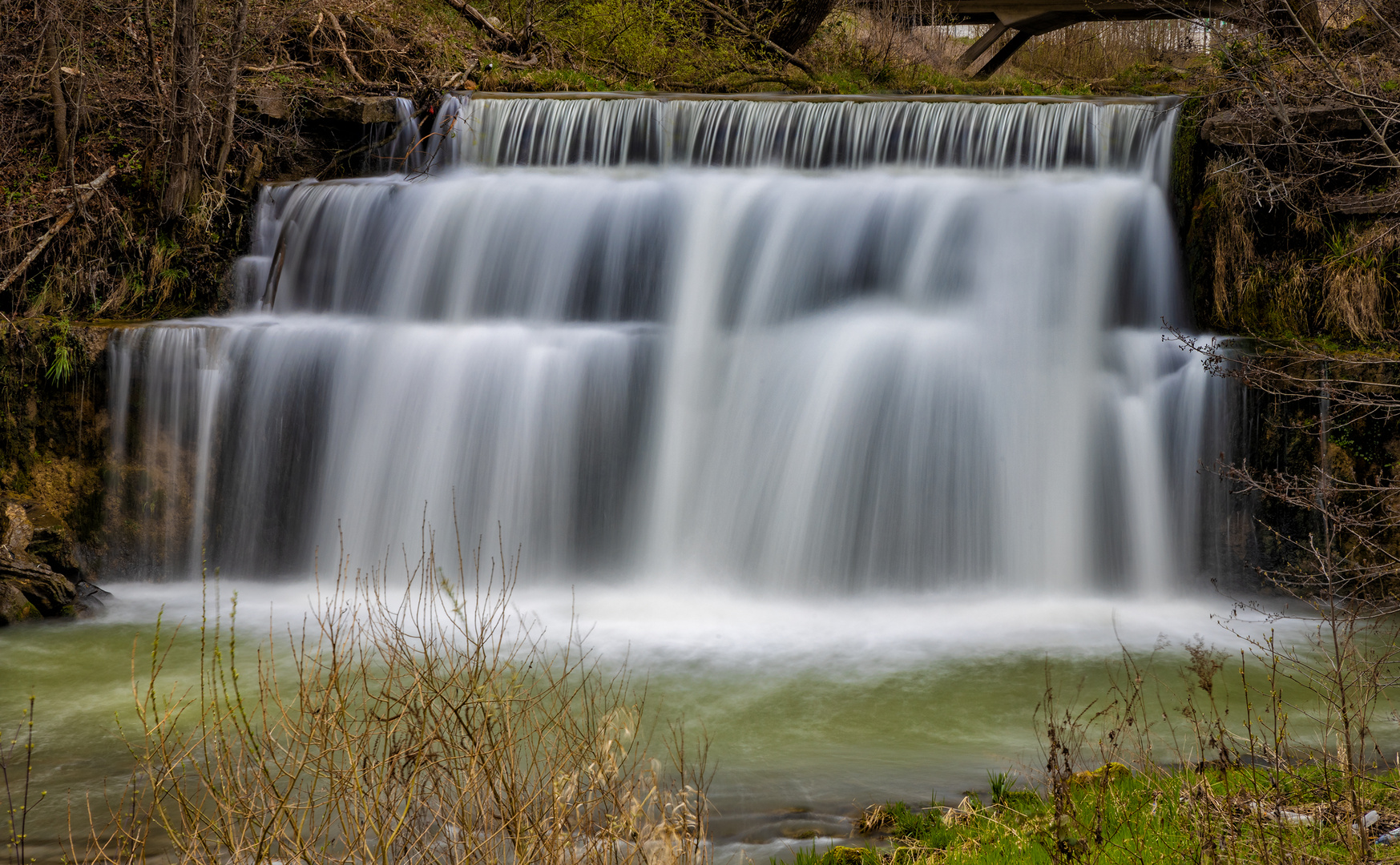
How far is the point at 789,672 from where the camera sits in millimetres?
7035

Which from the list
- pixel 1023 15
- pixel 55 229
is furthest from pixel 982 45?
pixel 55 229

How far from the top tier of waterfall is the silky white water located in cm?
5

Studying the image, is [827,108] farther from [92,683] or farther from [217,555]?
[92,683]

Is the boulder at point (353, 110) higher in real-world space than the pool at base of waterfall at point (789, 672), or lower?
higher

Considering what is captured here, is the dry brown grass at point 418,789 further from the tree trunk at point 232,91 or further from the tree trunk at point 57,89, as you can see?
the tree trunk at point 57,89

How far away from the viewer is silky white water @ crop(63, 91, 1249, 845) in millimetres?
8367

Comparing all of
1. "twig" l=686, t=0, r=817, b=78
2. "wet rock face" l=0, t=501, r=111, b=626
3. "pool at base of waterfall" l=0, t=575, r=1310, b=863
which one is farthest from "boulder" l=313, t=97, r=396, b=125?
"twig" l=686, t=0, r=817, b=78

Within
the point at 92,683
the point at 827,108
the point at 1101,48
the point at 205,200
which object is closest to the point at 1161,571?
the point at 827,108

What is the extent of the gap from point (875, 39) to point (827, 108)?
7.43m

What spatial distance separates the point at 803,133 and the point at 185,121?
626 centimetres

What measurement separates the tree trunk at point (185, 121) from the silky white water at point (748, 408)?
80 cm

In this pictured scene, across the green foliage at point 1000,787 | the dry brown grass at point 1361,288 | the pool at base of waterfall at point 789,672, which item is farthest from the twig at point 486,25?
the green foliage at point 1000,787

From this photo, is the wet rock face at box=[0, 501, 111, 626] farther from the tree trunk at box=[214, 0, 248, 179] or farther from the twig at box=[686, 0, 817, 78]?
the twig at box=[686, 0, 817, 78]

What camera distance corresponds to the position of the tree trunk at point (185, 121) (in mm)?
10758
